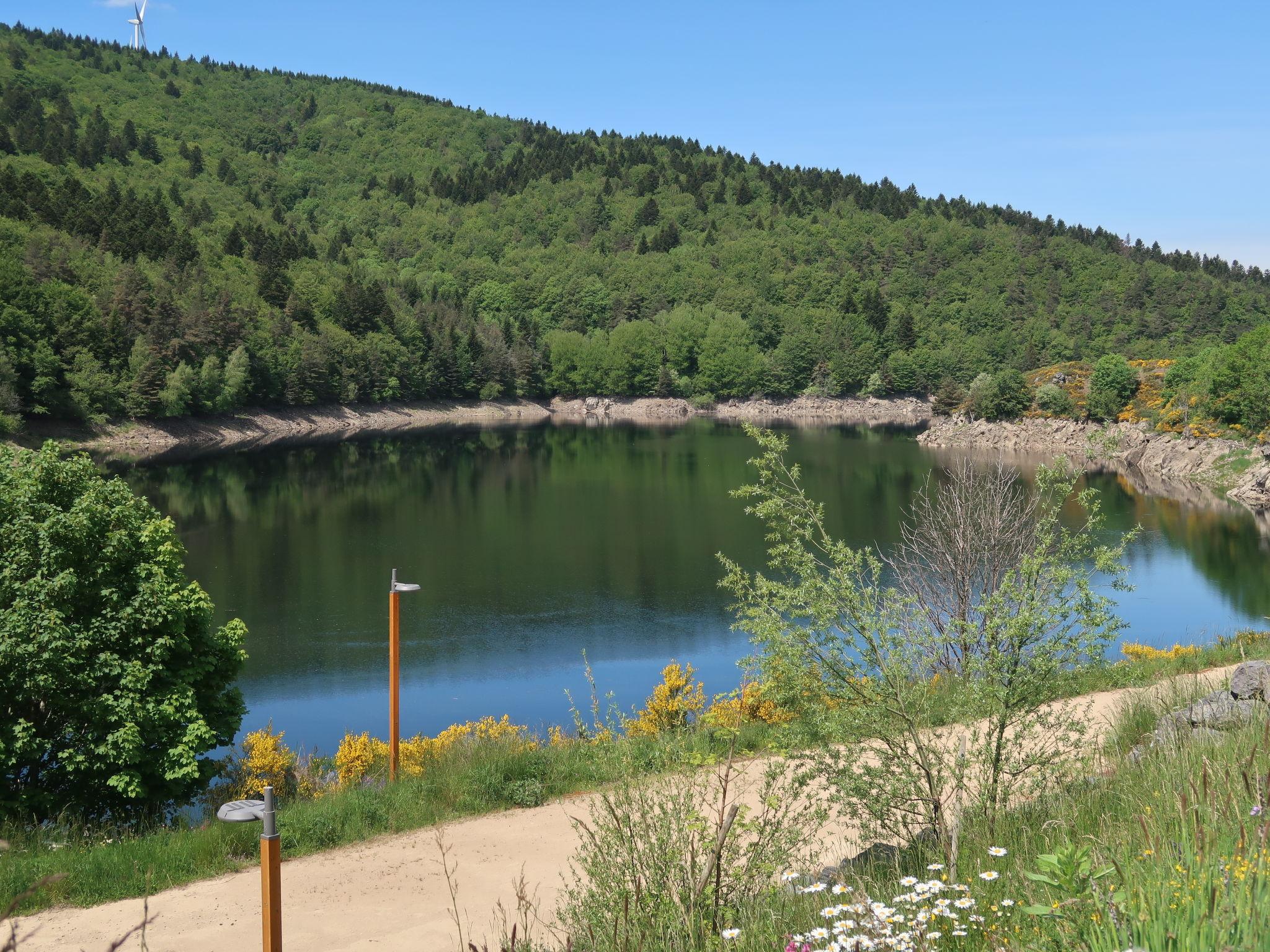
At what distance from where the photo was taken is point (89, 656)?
40.7ft

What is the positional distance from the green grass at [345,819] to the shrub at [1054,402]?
71.1m

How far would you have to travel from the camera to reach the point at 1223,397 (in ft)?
197

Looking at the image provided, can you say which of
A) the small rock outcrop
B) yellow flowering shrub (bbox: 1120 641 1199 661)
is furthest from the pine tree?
the small rock outcrop

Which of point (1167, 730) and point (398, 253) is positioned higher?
point (398, 253)

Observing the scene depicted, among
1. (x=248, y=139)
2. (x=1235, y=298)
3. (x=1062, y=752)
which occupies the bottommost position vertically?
(x=1062, y=752)

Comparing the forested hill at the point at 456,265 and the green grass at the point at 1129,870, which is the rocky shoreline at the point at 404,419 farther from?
the green grass at the point at 1129,870

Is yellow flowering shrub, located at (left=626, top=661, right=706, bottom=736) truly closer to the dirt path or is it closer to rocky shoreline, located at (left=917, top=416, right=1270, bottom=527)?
the dirt path

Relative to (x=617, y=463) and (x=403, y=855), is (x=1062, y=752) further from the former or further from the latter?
(x=617, y=463)

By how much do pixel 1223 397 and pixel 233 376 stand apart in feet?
204

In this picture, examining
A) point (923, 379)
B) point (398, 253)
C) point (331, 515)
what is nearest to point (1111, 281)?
point (923, 379)

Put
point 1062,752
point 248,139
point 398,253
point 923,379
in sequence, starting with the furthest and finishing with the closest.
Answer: point 248,139, point 398,253, point 923,379, point 1062,752

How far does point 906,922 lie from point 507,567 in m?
29.4

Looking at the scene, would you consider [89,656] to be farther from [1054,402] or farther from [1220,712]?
[1054,402]

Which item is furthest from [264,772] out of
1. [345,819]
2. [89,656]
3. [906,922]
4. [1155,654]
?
[1155,654]
